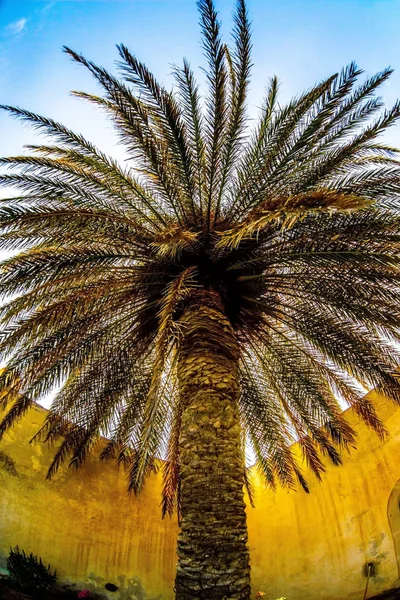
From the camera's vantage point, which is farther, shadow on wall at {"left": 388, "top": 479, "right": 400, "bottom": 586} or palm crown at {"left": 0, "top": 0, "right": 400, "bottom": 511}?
shadow on wall at {"left": 388, "top": 479, "right": 400, "bottom": 586}

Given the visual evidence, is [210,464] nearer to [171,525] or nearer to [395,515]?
[395,515]

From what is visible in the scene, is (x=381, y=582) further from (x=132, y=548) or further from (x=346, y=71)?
(x=346, y=71)

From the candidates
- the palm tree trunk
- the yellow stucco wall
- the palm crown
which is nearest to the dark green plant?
the yellow stucco wall

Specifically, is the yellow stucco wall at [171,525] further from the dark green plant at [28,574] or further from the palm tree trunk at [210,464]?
the palm tree trunk at [210,464]

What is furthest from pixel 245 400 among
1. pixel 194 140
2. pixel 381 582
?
pixel 194 140

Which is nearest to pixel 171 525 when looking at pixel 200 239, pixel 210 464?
pixel 210 464

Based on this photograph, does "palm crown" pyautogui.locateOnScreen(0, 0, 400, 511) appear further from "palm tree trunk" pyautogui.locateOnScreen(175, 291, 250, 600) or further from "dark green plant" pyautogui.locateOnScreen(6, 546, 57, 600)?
"dark green plant" pyautogui.locateOnScreen(6, 546, 57, 600)
